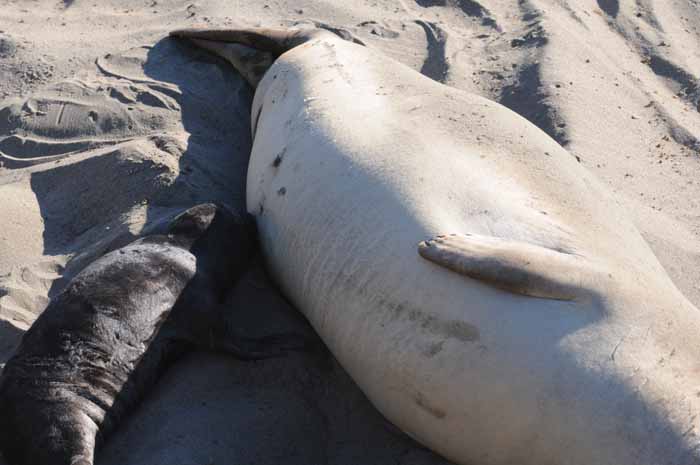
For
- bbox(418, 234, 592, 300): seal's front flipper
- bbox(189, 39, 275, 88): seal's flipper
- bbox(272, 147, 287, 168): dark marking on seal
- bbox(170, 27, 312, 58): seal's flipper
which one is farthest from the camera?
bbox(189, 39, 275, 88): seal's flipper

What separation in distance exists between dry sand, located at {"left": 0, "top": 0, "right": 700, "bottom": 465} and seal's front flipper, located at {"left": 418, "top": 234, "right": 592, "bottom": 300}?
0.77 metres

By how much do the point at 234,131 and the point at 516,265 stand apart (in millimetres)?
2855

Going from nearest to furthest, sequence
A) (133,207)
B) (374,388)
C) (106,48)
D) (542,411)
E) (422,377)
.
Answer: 1. (542,411)
2. (422,377)
3. (374,388)
4. (133,207)
5. (106,48)

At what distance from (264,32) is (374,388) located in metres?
3.22

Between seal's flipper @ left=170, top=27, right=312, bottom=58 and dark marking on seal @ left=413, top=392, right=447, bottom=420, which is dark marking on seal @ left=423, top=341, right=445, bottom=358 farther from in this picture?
seal's flipper @ left=170, top=27, right=312, bottom=58

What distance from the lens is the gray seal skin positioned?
10.7 ft

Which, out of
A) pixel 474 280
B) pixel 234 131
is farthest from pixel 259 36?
pixel 474 280

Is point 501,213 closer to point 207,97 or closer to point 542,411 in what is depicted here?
point 542,411

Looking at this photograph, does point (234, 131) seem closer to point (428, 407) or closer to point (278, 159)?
point (278, 159)

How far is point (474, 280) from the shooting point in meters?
3.29

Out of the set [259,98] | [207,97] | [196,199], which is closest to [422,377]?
[196,199]

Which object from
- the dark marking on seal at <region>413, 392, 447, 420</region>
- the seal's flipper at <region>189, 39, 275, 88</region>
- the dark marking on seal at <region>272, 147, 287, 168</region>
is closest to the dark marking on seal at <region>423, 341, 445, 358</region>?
the dark marking on seal at <region>413, 392, 447, 420</region>

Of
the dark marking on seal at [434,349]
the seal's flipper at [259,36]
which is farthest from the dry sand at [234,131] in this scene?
the dark marking on seal at [434,349]

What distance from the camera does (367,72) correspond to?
16.1ft
